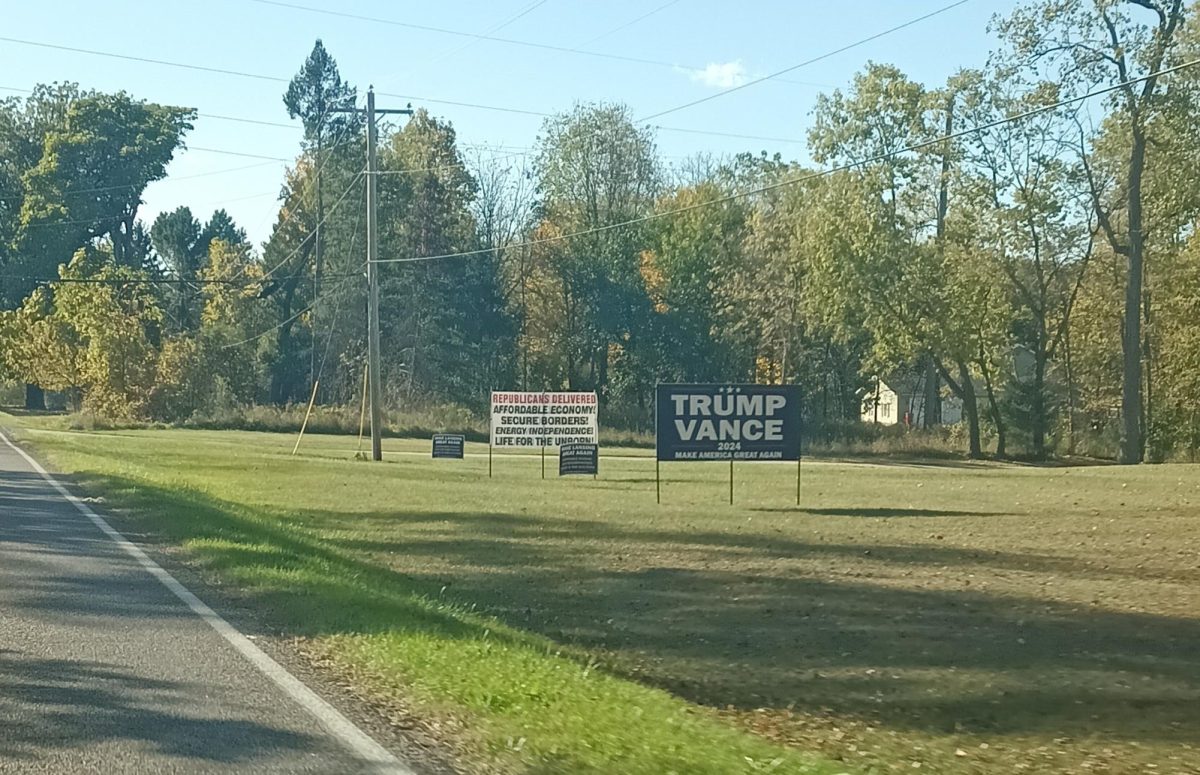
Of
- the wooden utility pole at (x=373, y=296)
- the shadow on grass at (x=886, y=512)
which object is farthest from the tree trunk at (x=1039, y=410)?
the shadow on grass at (x=886, y=512)

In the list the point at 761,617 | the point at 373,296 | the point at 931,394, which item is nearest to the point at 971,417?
the point at 931,394

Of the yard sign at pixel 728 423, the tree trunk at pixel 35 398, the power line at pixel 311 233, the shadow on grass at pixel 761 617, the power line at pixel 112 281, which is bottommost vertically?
the shadow on grass at pixel 761 617

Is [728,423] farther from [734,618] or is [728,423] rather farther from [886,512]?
[734,618]

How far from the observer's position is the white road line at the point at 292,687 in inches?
293

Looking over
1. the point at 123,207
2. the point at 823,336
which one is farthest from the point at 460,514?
the point at 123,207

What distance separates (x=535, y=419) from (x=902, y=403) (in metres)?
71.2

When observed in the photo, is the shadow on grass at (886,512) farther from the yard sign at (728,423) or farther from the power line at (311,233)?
the power line at (311,233)

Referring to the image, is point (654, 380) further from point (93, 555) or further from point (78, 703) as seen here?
point (78, 703)

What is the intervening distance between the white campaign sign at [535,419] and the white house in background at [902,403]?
55686 millimetres

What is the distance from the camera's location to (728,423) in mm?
30281

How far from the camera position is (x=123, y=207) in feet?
349

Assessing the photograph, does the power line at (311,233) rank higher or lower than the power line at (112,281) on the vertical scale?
higher

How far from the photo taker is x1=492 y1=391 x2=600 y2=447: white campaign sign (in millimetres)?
38281

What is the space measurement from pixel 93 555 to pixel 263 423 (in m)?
63.9
